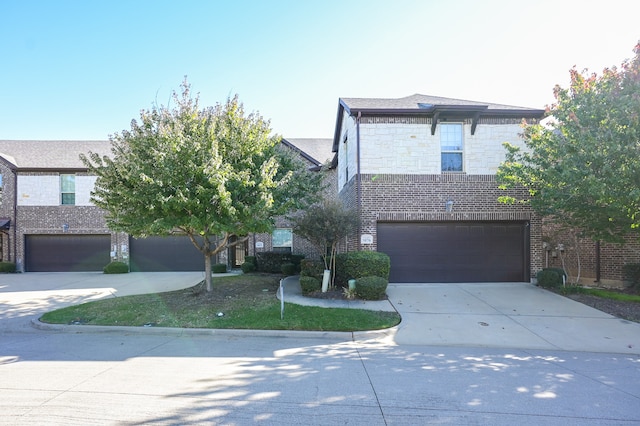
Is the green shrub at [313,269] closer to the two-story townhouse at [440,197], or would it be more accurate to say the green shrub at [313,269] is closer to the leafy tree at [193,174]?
the two-story townhouse at [440,197]

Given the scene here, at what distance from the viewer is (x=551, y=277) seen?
1097cm

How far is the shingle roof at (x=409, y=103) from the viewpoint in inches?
475

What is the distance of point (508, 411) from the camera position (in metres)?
3.76

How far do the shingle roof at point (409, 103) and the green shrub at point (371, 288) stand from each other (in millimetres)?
6108

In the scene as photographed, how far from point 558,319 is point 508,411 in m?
5.54

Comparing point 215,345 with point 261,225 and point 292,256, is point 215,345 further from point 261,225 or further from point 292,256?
point 292,256

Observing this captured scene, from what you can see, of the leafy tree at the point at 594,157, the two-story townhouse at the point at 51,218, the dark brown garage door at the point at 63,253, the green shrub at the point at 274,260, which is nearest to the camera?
the leafy tree at the point at 594,157

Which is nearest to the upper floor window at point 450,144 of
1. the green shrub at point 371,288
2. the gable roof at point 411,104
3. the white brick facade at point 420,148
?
the white brick facade at point 420,148

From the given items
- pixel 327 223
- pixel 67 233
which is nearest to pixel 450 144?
pixel 327 223

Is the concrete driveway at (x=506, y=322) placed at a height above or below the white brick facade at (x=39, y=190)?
below

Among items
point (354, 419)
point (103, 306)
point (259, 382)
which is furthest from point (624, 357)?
point (103, 306)

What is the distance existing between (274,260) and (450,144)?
379 inches

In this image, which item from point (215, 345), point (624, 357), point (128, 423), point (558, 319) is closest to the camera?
point (128, 423)

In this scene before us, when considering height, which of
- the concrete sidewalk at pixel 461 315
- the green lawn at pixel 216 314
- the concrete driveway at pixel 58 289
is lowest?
the concrete driveway at pixel 58 289
